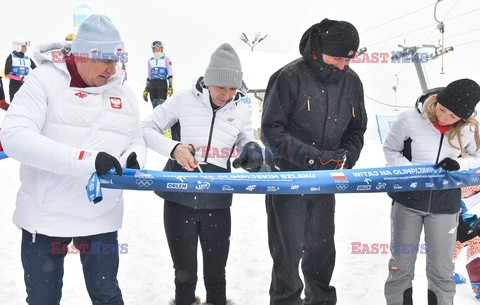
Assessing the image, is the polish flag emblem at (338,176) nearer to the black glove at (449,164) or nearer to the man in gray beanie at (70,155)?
the black glove at (449,164)

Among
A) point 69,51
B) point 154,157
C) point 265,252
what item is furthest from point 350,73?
point 154,157

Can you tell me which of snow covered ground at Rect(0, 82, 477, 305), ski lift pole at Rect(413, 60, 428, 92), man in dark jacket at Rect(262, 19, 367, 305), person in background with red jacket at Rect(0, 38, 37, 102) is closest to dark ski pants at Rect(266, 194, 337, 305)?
man in dark jacket at Rect(262, 19, 367, 305)

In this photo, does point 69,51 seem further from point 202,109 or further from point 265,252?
point 265,252

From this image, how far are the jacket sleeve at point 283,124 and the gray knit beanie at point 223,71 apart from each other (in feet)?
0.92

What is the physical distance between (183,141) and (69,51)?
113 centimetres

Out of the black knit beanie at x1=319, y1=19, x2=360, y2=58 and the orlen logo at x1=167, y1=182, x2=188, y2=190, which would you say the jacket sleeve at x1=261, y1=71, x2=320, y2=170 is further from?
the orlen logo at x1=167, y1=182, x2=188, y2=190

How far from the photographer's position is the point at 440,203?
335 cm

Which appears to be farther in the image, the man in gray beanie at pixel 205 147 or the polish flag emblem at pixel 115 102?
the man in gray beanie at pixel 205 147

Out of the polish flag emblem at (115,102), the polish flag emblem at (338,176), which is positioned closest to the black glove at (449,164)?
the polish flag emblem at (338,176)

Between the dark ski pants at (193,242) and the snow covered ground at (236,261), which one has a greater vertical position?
the dark ski pants at (193,242)

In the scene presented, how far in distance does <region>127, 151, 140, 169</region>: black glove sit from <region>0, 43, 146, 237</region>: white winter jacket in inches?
3.5

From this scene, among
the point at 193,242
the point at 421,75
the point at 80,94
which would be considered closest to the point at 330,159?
the point at 193,242

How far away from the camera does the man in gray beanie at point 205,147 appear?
129 inches

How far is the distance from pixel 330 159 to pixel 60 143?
174cm
